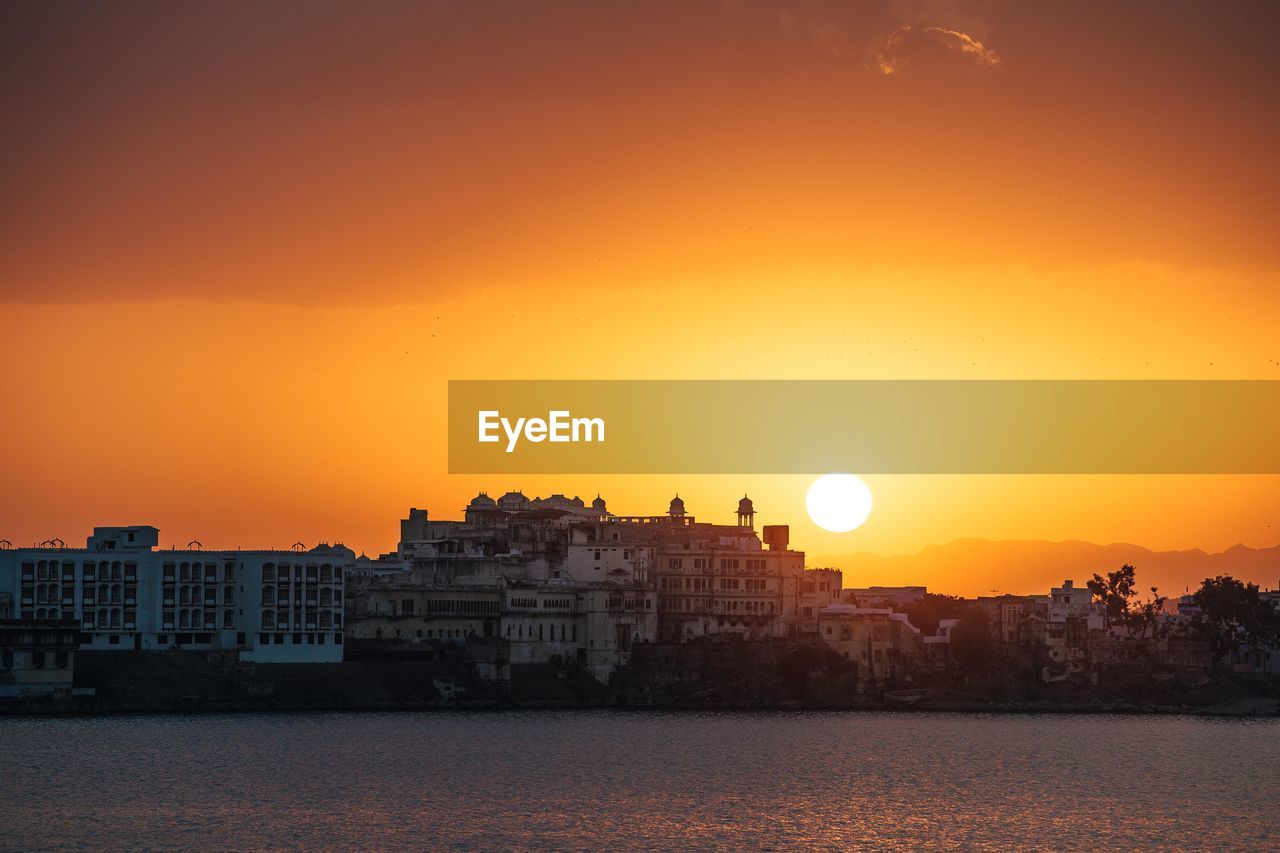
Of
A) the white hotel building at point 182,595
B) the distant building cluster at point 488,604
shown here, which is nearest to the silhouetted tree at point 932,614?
the distant building cluster at point 488,604

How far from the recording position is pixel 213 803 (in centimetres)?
10675

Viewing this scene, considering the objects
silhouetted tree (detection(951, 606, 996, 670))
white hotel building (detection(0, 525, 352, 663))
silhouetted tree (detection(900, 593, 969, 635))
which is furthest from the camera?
silhouetted tree (detection(900, 593, 969, 635))

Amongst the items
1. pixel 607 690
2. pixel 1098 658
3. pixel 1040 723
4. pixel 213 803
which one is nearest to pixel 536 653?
pixel 607 690

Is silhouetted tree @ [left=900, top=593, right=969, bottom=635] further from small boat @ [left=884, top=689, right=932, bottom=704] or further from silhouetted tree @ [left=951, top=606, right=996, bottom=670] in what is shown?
small boat @ [left=884, top=689, right=932, bottom=704]

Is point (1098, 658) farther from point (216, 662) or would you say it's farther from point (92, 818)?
point (92, 818)

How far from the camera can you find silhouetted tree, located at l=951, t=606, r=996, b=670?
598ft

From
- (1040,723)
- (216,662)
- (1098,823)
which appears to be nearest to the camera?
(1098,823)

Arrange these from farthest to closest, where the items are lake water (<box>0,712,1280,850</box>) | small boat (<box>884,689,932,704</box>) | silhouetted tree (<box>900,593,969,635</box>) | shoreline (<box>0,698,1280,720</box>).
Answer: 1. silhouetted tree (<box>900,593,969,635</box>)
2. small boat (<box>884,689,932,704</box>)
3. shoreline (<box>0,698,1280,720</box>)
4. lake water (<box>0,712,1280,850</box>)

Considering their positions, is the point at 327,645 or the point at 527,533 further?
the point at 527,533

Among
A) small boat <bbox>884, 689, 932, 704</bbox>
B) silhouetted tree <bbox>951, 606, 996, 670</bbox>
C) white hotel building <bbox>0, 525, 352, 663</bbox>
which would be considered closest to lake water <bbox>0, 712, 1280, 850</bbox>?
white hotel building <bbox>0, 525, 352, 663</bbox>

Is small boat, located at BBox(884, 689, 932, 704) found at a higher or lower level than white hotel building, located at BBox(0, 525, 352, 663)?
lower

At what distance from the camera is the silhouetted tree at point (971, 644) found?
598ft

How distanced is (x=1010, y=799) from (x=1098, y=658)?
2831 inches

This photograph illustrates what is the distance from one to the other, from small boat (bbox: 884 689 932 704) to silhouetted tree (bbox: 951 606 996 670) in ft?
20.3
